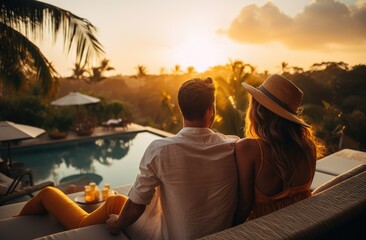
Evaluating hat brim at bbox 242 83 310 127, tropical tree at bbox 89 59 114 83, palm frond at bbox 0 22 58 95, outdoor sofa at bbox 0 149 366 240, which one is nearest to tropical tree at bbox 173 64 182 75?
tropical tree at bbox 89 59 114 83

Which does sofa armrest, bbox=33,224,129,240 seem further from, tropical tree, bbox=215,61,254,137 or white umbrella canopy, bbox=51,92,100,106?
white umbrella canopy, bbox=51,92,100,106

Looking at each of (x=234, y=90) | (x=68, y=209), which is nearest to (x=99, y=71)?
(x=234, y=90)

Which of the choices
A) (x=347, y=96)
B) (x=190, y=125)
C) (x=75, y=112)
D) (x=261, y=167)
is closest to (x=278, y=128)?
(x=261, y=167)

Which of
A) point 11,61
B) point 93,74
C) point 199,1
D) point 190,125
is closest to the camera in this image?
point 190,125

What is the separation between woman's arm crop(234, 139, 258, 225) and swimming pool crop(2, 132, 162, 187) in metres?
6.63

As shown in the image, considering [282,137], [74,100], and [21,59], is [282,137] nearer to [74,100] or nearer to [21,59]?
[21,59]

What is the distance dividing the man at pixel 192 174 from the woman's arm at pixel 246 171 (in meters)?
0.05

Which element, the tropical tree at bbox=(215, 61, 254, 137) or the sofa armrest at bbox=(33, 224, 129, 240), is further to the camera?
the tropical tree at bbox=(215, 61, 254, 137)

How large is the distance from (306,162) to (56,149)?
11.2 metres

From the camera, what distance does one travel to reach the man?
4.79ft

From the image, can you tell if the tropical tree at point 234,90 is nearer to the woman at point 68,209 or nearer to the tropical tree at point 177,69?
the woman at point 68,209

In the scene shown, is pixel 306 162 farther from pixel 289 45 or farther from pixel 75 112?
pixel 289 45

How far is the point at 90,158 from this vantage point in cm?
1031

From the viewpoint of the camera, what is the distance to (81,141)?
1195 cm
